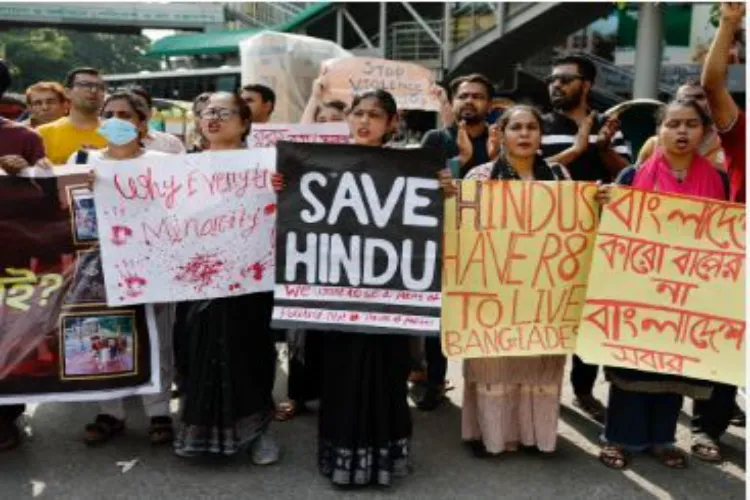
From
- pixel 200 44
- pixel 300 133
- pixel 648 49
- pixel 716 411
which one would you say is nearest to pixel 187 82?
pixel 648 49

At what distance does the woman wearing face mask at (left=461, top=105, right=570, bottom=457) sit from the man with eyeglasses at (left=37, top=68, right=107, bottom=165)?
2.15m

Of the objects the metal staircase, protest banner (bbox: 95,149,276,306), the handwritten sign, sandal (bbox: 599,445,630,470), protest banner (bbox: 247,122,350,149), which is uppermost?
the metal staircase

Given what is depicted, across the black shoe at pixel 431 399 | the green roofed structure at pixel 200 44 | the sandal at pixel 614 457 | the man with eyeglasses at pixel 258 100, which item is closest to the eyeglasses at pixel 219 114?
the black shoe at pixel 431 399

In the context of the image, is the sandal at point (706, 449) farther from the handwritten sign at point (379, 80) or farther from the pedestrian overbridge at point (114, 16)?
the pedestrian overbridge at point (114, 16)

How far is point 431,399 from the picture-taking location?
4.02 meters

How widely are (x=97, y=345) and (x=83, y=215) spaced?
56 centimetres

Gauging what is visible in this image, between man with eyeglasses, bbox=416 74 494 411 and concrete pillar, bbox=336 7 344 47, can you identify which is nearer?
man with eyeglasses, bbox=416 74 494 411

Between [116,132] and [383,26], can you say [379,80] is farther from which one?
[383,26]

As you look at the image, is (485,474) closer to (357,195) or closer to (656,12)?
(357,195)

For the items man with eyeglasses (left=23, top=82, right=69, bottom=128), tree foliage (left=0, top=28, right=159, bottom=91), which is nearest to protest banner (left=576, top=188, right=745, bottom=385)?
man with eyeglasses (left=23, top=82, right=69, bottom=128)

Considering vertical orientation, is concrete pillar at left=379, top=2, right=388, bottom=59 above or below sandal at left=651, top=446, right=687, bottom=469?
above

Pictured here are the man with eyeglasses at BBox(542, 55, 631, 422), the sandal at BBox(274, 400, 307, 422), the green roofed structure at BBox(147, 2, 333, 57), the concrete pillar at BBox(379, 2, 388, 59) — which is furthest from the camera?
the green roofed structure at BBox(147, 2, 333, 57)

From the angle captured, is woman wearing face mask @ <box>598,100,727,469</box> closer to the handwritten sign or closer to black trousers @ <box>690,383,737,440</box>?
black trousers @ <box>690,383,737,440</box>

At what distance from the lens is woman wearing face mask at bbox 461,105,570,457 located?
3258mm
